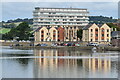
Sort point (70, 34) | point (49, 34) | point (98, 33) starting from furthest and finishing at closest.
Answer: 1. point (70, 34)
2. point (49, 34)
3. point (98, 33)

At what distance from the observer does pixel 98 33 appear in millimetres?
130000

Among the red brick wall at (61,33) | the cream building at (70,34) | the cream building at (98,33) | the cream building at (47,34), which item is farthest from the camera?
the cream building at (70,34)

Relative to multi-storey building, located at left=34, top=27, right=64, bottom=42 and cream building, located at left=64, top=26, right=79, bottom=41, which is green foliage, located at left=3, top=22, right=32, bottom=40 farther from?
multi-storey building, located at left=34, top=27, right=64, bottom=42

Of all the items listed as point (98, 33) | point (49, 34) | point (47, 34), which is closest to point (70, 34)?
point (49, 34)

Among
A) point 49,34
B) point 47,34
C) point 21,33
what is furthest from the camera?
point 21,33

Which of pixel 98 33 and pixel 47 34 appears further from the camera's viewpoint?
pixel 47 34

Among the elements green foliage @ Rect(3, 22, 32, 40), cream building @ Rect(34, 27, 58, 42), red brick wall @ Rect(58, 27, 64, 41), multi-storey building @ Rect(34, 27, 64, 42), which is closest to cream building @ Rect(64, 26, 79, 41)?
red brick wall @ Rect(58, 27, 64, 41)

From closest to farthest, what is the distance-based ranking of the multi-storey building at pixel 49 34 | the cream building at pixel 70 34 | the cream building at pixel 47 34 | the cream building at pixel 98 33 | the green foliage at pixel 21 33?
the cream building at pixel 98 33
the cream building at pixel 47 34
the multi-storey building at pixel 49 34
the cream building at pixel 70 34
the green foliage at pixel 21 33

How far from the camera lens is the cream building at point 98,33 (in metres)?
129

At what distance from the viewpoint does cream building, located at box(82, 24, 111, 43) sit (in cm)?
12862

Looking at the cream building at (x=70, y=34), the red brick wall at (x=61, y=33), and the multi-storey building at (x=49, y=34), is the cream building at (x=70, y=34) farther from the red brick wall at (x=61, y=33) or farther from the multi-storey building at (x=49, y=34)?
the multi-storey building at (x=49, y=34)

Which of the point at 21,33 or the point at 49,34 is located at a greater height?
the point at 21,33

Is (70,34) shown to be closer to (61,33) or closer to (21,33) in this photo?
(61,33)

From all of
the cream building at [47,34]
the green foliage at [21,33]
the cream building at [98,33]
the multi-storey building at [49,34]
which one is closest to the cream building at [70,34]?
the multi-storey building at [49,34]
